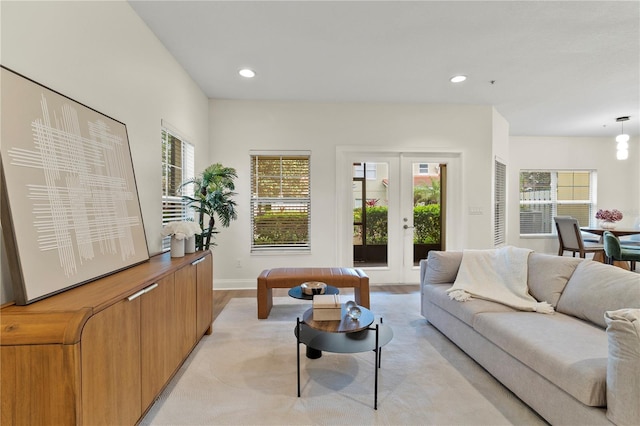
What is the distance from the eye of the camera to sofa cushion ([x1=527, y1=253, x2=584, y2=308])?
2332mm

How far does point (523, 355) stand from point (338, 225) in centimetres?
304

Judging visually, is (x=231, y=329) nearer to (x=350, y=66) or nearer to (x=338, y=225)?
(x=338, y=225)

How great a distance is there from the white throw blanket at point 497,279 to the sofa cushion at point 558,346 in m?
0.23

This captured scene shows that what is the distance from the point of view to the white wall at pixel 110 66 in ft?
4.76

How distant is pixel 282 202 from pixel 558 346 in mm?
3623

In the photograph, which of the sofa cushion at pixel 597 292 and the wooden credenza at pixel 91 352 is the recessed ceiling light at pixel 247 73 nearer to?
the wooden credenza at pixel 91 352

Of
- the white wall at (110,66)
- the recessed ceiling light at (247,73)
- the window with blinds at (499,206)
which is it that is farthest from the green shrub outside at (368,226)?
the recessed ceiling light at (247,73)

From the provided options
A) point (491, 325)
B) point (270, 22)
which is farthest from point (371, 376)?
point (270, 22)

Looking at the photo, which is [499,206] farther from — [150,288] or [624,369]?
[150,288]

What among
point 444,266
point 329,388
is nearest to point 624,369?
point 329,388

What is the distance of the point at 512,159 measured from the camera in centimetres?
657

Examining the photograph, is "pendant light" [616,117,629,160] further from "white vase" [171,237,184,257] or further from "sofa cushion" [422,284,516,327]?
"white vase" [171,237,184,257]

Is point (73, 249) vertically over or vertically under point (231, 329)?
over

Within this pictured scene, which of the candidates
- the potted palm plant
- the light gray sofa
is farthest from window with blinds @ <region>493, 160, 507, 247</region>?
the potted palm plant
